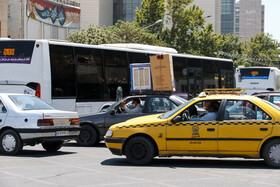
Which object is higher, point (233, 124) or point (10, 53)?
point (10, 53)

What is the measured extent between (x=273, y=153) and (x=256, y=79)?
80.7ft

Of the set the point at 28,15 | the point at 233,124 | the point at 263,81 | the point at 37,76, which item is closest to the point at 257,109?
the point at 233,124

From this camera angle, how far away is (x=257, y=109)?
971 cm

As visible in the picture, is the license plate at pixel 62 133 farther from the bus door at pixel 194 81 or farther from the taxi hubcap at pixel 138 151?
the bus door at pixel 194 81

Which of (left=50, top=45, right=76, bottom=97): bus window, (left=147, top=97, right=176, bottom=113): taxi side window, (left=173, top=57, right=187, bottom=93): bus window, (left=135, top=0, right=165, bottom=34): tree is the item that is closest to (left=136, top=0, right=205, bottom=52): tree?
(left=135, top=0, right=165, bottom=34): tree

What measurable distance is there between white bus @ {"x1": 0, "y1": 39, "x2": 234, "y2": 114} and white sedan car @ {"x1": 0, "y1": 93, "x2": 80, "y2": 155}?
12.8 feet

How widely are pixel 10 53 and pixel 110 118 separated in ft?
14.9

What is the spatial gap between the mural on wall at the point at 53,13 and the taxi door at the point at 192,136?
5679 centimetres

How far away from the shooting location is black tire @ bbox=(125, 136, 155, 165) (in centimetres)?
981

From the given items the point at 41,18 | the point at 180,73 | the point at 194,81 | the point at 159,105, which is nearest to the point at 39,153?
the point at 159,105

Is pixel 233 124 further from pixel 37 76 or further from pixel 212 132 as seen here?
pixel 37 76

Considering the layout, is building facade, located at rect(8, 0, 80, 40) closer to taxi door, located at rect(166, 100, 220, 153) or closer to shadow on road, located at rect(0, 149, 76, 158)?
shadow on road, located at rect(0, 149, 76, 158)

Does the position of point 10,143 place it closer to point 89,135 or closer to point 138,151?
point 89,135

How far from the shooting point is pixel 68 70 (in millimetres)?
16984
